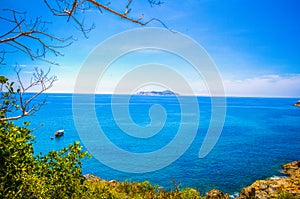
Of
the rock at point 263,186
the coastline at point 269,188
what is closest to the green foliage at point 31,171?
the coastline at point 269,188

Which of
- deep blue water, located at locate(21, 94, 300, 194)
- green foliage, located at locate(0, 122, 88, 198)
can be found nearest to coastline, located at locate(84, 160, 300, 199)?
green foliage, located at locate(0, 122, 88, 198)

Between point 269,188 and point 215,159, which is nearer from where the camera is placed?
point 269,188

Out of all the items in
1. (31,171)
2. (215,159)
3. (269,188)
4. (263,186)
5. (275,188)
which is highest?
(31,171)

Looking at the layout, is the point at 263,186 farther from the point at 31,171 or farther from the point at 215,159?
Answer: the point at 31,171

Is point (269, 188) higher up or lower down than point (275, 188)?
lower down

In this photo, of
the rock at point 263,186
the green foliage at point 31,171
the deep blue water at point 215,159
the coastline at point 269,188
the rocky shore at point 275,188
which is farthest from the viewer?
the deep blue water at point 215,159

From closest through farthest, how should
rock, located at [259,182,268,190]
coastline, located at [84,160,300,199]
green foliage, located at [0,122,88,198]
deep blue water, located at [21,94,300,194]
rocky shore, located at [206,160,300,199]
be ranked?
green foliage, located at [0,122,88,198] < coastline, located at [84,160,300,199] < rocky shore, located at [206,160,300,199] < rock, located at [259,182,268,190] < deep blue water, located at [21,94,300,194]

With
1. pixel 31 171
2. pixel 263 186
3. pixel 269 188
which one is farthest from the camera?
pixel 263 186

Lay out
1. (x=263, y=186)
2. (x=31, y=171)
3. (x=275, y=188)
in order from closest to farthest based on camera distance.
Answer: (x=31, y=171) < (x=275, y=188) < (x=263, y=186)

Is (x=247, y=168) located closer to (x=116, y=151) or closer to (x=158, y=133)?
(x=116, y=151)

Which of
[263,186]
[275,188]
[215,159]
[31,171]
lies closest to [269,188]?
[275,188]

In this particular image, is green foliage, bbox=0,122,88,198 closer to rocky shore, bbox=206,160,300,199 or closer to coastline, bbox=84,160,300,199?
coastline, bbox=84,160,300,199

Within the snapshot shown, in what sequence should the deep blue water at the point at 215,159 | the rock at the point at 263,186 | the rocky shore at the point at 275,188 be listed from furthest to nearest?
the deep blue water at the point at 215,159
the rock at the point at 263,186
the rocky shore at the point at 275,188

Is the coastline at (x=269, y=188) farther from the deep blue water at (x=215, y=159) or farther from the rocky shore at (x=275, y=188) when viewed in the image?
the deep blue water at (x=215, y=159)
